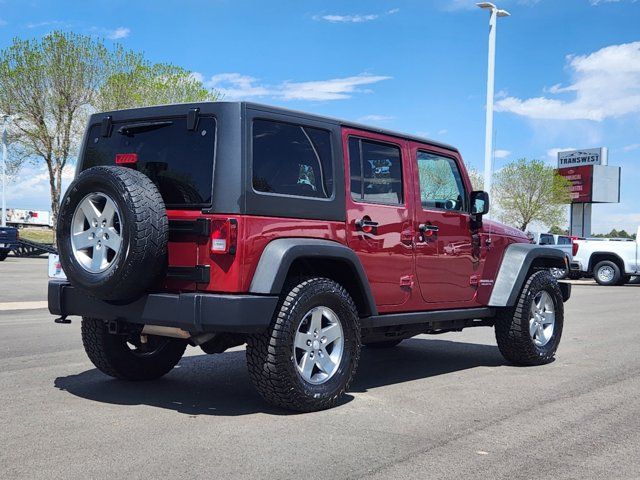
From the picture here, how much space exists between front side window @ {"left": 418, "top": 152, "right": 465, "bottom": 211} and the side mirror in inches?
4.1

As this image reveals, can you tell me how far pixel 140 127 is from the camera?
18.5ft

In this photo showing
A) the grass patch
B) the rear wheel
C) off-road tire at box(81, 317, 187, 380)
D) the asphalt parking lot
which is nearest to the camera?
the asphalt parking lot

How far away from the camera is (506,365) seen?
25.6 feet

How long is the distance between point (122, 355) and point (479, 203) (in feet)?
11.6

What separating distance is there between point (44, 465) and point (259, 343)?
158cm

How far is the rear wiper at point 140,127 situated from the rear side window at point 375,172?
147 cm

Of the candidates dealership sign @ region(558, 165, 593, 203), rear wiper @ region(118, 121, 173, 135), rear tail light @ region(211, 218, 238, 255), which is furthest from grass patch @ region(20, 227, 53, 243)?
rear tail light @ region(211, 218, 238, 255)

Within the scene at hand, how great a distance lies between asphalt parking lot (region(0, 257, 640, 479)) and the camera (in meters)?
4.14

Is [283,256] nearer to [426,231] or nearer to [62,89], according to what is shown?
[426,231]

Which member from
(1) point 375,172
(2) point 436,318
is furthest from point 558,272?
(1) point 375,172

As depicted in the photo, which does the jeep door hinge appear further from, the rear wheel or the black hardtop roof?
the rear wheel

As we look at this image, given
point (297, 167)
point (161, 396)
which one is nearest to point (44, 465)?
point (161, 396)

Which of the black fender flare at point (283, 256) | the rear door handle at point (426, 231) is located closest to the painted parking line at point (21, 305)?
the rear door handle at point (426, 231)

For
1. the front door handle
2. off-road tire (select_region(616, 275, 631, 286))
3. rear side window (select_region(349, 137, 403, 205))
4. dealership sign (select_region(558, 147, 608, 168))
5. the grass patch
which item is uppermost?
dealership sign (select_region(558, 147, 608, 168))
